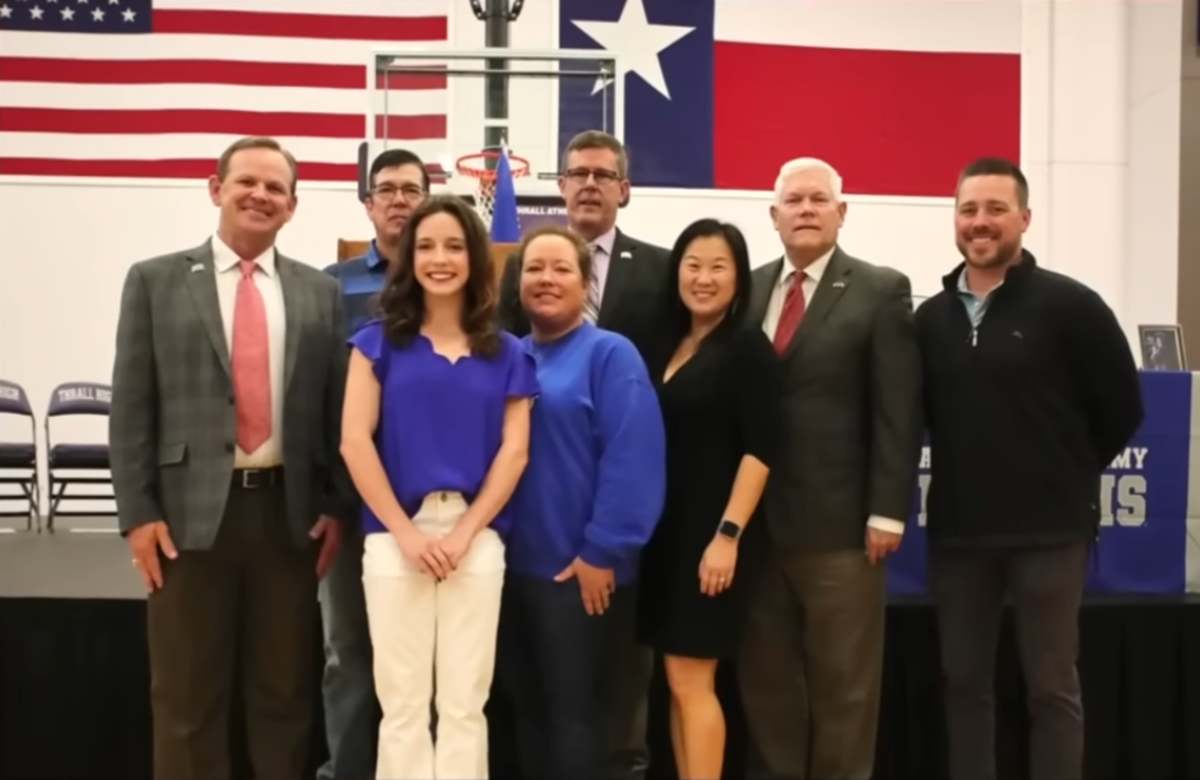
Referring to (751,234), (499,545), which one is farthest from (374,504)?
(751,234)

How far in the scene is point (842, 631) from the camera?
2.85 meters

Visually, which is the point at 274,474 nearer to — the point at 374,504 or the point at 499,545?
the point at 374,504

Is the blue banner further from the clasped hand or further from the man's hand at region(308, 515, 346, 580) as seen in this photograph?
the man's hand at region(308, 515, 346, 580)

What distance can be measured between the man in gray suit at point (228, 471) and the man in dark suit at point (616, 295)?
0.64 metres

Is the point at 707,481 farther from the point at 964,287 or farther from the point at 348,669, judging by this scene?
the point at 348,669

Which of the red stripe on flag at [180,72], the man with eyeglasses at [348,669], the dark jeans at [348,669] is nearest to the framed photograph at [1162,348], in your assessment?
the man with eyeglasses at [348,669]

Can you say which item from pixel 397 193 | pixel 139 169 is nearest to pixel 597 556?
pixel 397 193

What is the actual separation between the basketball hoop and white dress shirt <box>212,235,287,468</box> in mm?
3049

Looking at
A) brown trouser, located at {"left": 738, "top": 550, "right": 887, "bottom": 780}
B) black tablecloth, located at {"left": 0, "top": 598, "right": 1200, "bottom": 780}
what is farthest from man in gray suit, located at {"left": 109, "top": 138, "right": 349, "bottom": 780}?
brown trouser, located at {"left": 738, "top": 550, "right": 887, "bottom": 780}

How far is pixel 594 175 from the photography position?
325cm

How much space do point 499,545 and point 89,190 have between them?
6.87 m

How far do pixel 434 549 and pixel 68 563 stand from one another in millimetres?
3096

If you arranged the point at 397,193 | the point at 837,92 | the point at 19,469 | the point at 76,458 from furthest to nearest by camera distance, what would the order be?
the point at 837,92
the point at 19,469
the point at 76,458
the point at 397,193

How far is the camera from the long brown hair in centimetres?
255
